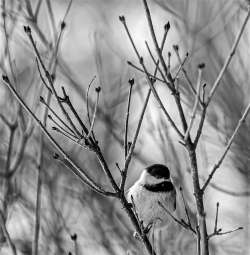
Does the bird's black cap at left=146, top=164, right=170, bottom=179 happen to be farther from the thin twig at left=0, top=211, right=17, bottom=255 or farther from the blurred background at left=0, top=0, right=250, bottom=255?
the thin twig at left=0, top=211, right=17, bottom=255

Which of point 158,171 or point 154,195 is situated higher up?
point 158,171

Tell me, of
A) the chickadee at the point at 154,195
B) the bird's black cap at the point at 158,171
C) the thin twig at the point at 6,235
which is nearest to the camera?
the thin twig at the point at 6,235

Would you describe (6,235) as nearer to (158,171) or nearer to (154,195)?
(154,195)

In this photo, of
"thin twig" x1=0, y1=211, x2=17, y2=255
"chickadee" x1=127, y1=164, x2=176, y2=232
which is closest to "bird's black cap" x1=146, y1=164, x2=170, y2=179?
"chickadee" x1=127, y1=164, x2=176, y2=232

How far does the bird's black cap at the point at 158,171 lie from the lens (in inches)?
192

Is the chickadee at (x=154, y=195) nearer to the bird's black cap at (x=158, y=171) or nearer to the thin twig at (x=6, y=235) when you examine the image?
the bird's black cap at (x=158, y=171)

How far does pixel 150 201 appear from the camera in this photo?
457 cm

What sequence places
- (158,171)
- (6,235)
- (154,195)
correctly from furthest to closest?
(158,171) < (154,195) < (6,235)

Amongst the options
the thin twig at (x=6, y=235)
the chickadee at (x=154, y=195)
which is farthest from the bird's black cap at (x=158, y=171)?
the thin twig at (x=6, y=235)

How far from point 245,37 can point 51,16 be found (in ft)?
6.59

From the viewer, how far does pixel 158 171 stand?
494 cm

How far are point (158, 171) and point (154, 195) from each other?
1.16 ft

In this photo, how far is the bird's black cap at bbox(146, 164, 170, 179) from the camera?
16.0ft

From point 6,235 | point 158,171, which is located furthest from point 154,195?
point 6,235
